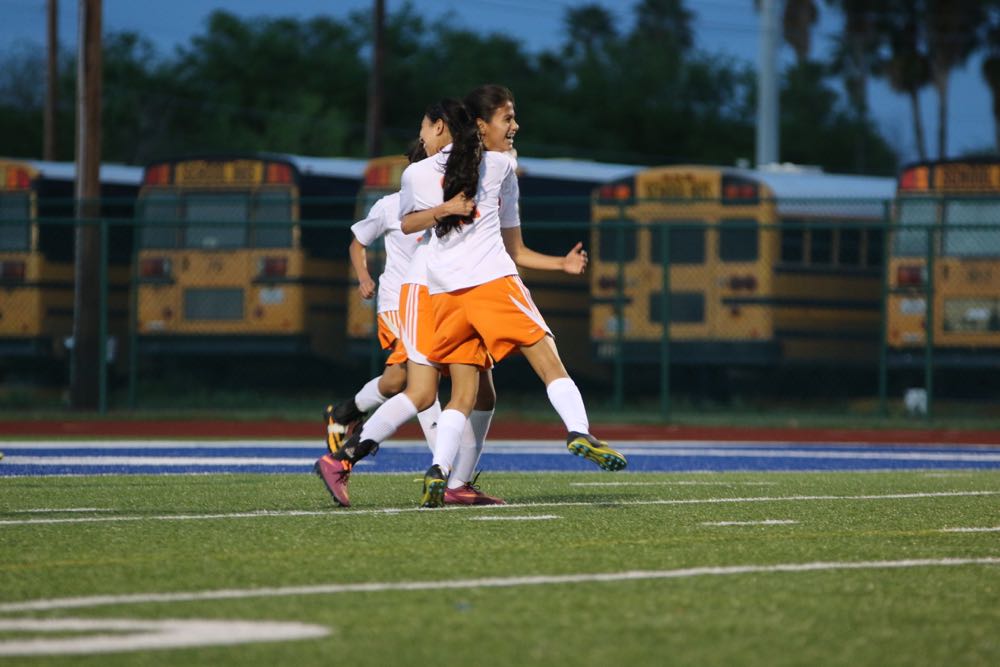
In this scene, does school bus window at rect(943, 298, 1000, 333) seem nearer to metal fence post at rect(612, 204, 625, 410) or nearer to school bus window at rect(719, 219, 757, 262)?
school bus window at rect(719, 219, 757, 262)

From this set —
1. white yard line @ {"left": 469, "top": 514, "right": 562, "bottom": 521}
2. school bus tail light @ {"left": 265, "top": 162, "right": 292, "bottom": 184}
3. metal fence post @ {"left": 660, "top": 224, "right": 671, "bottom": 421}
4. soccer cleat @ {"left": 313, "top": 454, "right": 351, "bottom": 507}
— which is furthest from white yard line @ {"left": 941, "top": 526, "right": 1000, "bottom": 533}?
school bus tail light @ {"left": 265, "top": 162, "right": 292, "bottom": 184}

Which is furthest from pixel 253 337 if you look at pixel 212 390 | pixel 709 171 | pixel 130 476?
pixel 130 476

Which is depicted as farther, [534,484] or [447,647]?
[534,484]

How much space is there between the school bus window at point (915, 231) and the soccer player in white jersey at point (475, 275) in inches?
511

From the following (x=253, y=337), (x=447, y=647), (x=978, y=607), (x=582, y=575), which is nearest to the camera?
(x=447, y=647)

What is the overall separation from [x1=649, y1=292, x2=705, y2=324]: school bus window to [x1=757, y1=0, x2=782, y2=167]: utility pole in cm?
1013

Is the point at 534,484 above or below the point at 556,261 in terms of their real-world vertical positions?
below

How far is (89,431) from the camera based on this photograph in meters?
18.5

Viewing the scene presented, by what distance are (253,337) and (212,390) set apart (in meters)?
1.64

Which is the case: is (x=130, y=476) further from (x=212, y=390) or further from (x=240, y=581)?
(x=212, y=390)

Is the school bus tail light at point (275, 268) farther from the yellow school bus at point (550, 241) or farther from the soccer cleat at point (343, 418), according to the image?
the soccer cleat at point (343, 418)

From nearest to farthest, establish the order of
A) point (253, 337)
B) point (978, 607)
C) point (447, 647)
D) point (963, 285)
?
1. point (447, 647)
2. point (978, 607)
3. point (963, 285)
4. point (253, 337)

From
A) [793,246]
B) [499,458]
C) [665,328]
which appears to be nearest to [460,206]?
[499,458]

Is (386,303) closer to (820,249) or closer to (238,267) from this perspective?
(820,249)
